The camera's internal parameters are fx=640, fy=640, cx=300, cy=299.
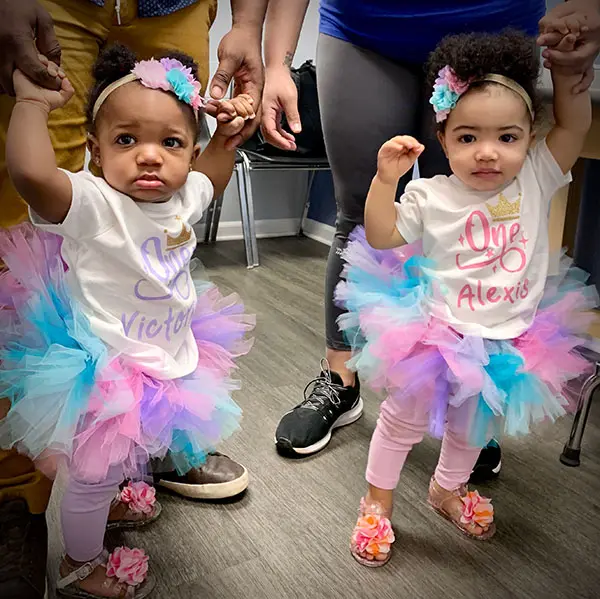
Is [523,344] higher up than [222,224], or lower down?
higher up

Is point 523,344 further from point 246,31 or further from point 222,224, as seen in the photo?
point 222,224

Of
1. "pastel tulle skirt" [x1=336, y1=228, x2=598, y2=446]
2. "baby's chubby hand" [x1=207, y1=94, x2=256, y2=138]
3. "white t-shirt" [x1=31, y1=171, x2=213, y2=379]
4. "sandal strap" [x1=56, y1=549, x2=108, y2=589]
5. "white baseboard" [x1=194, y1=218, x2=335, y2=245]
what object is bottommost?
"white baseboard" [x1=194, y1=218, x2=335, y2=245]

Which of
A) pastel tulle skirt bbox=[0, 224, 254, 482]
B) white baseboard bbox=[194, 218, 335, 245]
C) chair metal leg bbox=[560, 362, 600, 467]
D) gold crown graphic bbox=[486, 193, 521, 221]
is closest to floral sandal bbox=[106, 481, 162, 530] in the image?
pastel tulle skirt bbox=[0, 224, 254, 482]

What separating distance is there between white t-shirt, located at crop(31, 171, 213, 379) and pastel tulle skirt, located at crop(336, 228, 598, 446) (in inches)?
12.0

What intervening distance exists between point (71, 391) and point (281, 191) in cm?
304

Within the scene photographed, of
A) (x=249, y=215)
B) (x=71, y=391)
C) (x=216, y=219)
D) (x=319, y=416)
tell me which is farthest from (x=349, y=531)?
(x=216, y=219)

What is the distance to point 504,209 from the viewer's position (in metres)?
1.03

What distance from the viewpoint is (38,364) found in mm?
838

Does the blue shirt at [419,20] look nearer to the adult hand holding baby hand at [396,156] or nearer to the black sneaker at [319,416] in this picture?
the adult hand holding baby hand at [396,156]

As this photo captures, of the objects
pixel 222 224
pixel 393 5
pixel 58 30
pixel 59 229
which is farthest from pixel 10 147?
pixel 222 224

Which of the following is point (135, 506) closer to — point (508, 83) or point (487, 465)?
point (487, 465)

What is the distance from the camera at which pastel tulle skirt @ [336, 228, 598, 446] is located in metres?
0.99

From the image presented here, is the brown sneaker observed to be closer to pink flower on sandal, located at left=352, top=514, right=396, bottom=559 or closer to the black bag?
pink flower on sandal, located at left=352, top=514, right=396, bottom=559

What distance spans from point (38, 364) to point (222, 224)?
284 centimetres
